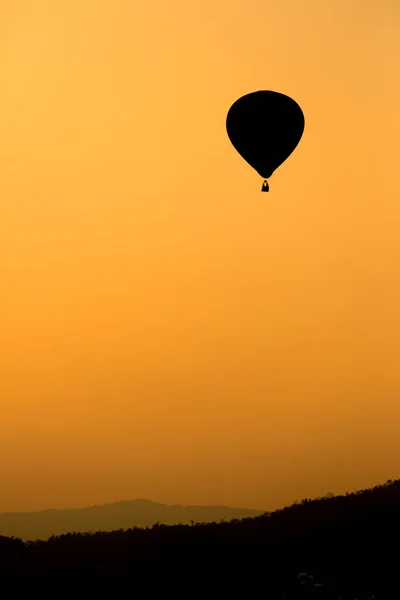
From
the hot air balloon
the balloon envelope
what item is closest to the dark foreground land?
the hot air balloon

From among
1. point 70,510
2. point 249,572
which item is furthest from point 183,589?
point 70,510

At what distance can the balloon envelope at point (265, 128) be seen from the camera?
2855cm

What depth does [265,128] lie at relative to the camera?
28.5 meters

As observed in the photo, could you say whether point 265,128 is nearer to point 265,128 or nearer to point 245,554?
point 265,128

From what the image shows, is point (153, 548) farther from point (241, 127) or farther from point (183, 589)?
point (241, 127)

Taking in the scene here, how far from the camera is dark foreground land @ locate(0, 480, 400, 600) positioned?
1422cm

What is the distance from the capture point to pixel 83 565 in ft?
48.1

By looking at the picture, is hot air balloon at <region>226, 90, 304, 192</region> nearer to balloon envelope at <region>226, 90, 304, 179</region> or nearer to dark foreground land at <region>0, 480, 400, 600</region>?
balloon envelope at <region>226, 90, 304, 179</region>

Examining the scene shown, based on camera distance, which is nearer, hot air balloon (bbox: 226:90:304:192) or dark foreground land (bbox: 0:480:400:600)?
dark foreground land (bbox: 0:480:400:600)

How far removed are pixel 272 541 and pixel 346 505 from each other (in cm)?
256

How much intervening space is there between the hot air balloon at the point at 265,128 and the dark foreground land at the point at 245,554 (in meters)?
13.7

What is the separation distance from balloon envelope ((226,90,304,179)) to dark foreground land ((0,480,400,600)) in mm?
14079

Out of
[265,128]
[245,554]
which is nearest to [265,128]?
[265,128]

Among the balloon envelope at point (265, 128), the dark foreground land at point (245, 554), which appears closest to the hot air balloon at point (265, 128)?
the balloon envelope at point (265, 128)
